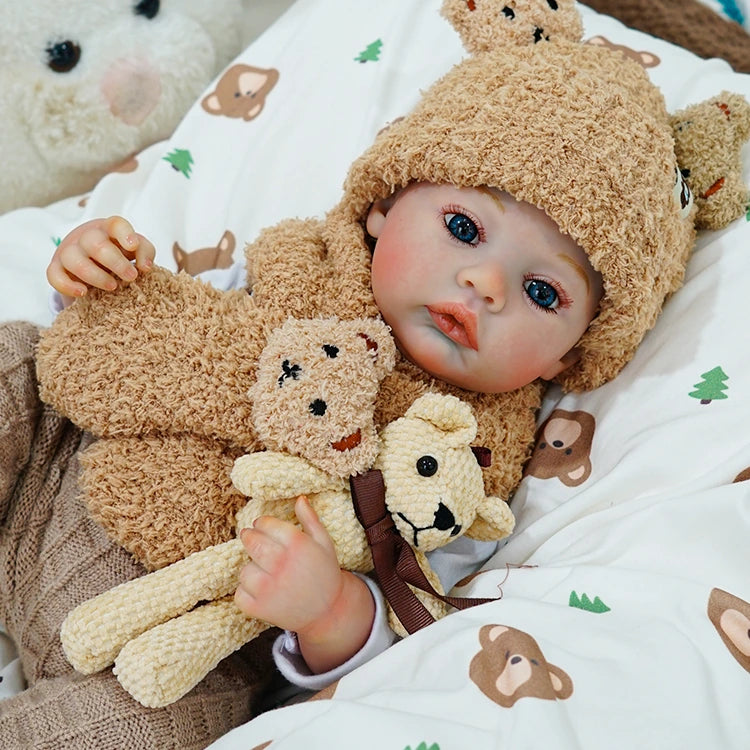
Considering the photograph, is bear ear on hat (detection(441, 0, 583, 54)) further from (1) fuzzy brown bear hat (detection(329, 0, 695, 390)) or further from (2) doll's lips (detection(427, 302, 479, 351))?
(2) doll's lips (detection(427, 302, 479, 351))

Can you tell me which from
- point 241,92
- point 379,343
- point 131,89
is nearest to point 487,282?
point 379,343

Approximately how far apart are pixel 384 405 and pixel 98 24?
0.79 meters

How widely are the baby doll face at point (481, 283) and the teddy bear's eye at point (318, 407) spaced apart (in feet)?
0.47

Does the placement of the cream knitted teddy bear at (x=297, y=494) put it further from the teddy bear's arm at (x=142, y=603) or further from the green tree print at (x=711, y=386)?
the green tree print at (x=711, y=386)

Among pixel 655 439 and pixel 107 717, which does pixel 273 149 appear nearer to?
pixel 655 439

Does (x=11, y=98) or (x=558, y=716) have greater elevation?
(x=11, y=98)

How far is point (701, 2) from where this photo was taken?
1.40m

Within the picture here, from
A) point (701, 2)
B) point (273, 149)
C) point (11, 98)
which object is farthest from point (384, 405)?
point (701, 2)

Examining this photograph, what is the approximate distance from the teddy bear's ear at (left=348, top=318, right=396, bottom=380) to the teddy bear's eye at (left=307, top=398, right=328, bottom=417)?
8 centimetres

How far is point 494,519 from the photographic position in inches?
32.7

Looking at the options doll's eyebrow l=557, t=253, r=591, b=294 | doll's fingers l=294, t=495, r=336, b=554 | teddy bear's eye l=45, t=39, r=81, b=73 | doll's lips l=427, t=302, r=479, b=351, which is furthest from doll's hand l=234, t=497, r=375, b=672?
teddy bear's eye l=45, t=39, r=81, b=73

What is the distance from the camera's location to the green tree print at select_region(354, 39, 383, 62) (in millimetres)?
1238

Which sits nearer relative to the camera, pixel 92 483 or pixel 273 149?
pixel 92 483

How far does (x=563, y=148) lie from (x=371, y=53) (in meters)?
0.54
